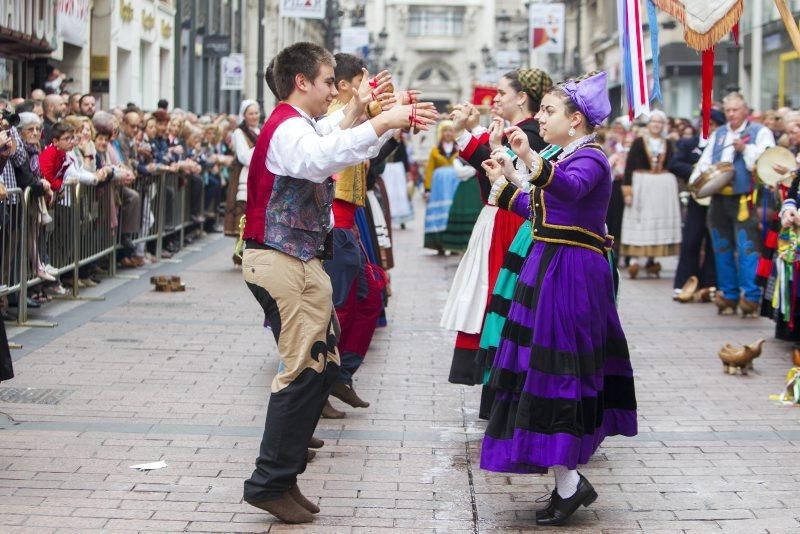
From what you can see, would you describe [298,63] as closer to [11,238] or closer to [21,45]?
[11,238]

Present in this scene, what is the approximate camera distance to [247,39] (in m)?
46.4

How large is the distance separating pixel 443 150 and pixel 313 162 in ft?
50.8

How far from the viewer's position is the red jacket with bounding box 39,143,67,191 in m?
12.0

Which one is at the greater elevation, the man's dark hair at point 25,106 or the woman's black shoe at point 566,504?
the man's dark hair at point 25,106

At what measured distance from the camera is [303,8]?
29.3 metres

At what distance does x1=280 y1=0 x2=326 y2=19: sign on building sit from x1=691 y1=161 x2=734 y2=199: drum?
1702 centimetres

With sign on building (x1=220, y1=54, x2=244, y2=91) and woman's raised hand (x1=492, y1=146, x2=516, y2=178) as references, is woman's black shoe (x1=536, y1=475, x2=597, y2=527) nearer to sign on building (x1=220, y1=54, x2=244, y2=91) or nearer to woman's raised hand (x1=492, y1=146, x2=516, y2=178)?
woman's raised hand (x1=492, y1=146, x2=516, y2=178)

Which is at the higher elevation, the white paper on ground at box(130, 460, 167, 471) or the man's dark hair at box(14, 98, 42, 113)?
the man's dark hair at box(14, 98, 42, 113)

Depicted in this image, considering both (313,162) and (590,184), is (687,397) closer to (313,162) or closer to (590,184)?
(590,184)

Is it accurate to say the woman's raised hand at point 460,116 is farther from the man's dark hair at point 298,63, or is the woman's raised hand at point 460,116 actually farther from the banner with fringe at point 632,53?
the man's dark hair at point 298,63

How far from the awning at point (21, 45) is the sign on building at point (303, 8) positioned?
9.11 meters

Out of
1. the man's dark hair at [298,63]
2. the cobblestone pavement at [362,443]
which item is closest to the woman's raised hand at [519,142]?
the man's dark hair at [298,63]

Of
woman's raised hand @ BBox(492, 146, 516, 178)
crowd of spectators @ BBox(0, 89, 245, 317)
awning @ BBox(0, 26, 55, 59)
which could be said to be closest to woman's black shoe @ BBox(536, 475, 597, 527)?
woman's raised hand @ BBox(492, 146, 516, 178)

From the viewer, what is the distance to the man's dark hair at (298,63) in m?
5.77
